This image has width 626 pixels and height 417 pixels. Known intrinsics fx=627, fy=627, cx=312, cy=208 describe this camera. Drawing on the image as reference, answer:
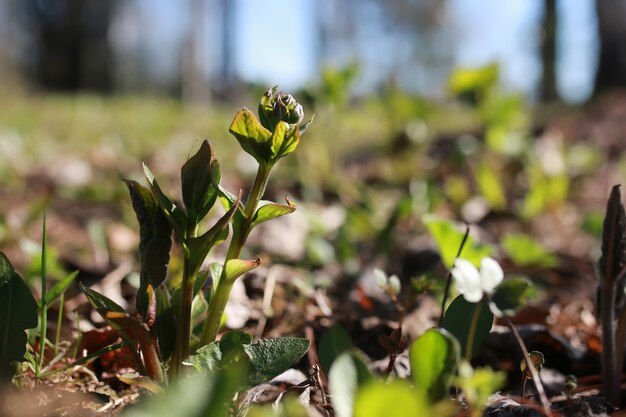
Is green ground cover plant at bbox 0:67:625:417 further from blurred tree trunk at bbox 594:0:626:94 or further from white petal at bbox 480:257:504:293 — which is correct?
blurred tree trunk at bbox 594:0:626:94

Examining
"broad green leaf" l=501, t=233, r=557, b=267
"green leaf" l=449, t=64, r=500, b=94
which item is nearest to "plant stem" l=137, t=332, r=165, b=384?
"broad green leaf" l=501, t=233, r=557, b=267

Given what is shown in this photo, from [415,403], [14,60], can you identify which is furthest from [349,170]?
[14,60]

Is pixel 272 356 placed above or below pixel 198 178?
below

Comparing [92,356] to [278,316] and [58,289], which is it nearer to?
[58,289]

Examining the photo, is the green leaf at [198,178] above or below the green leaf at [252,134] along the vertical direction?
below

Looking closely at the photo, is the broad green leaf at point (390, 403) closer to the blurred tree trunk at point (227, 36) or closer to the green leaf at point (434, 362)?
the green leaf at point (434, 362)

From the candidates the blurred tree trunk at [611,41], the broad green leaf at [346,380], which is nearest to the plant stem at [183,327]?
the broad green leaf at [346,380]

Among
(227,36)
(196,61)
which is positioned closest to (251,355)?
(196,61)
